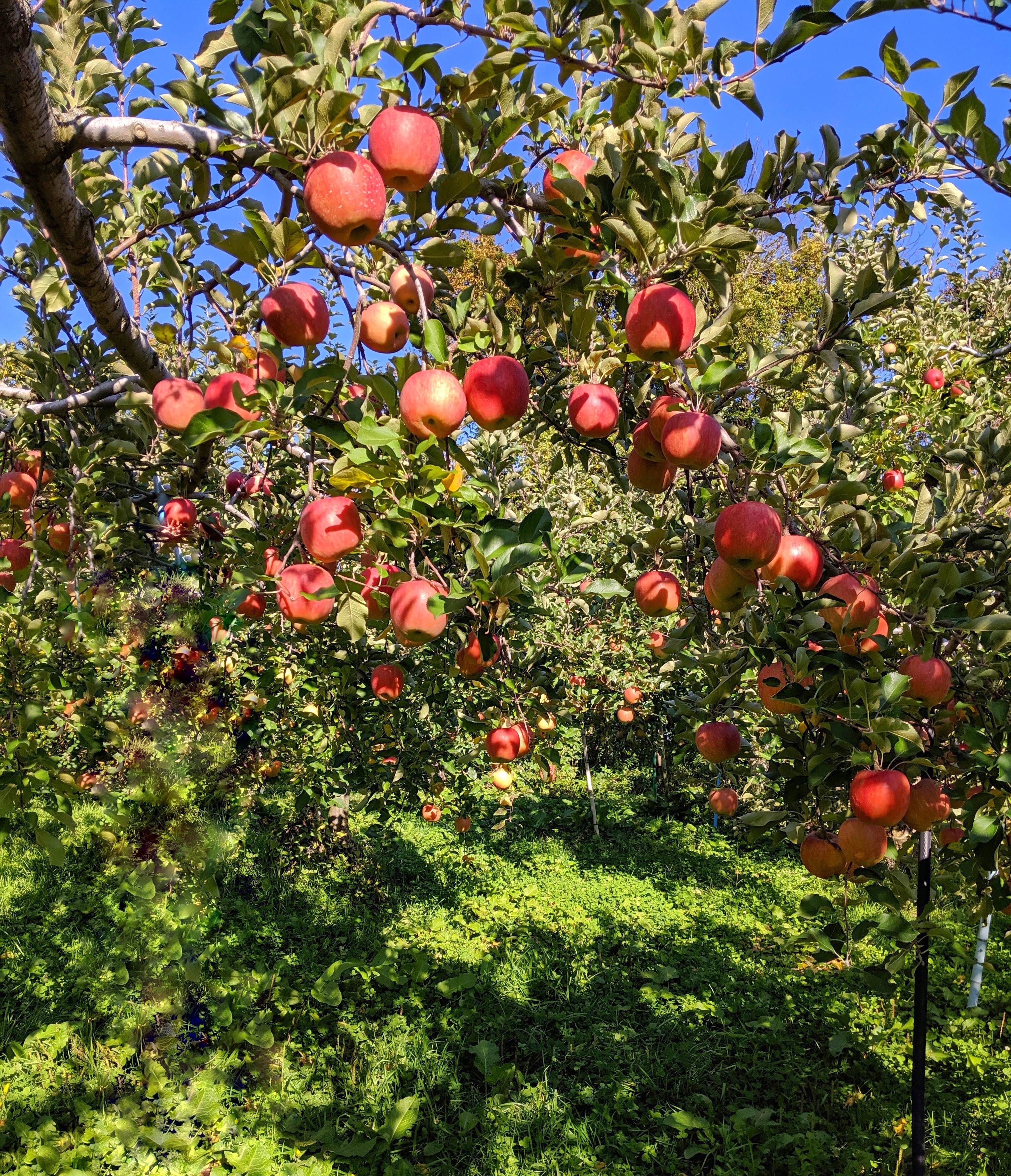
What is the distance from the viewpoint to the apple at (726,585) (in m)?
1.49

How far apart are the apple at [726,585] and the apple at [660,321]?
1.45 feet

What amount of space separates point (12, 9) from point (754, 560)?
4.91ft

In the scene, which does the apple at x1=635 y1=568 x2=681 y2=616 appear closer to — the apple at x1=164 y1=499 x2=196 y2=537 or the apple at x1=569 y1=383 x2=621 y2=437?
the apple at x1=569 y1=383 x2=621 y2=437

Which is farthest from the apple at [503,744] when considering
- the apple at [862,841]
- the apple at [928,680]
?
the apple at [928,680]

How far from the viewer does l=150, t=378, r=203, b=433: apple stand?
1648 millimetres

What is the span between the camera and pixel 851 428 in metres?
1.46

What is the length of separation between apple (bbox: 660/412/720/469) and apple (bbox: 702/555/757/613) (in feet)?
0.82

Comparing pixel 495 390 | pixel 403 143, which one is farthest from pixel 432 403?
pixel 403 143

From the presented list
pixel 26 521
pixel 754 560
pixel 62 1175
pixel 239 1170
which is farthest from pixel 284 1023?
pixel 754 560

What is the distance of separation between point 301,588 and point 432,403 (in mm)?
472

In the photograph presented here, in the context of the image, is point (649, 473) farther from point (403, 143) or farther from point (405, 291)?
point (403, 143)

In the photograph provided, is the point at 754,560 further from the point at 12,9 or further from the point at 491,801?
the point at 491,801

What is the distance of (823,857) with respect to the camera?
73.4 inches

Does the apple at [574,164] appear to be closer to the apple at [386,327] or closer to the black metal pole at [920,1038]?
the apple at [386,327]
